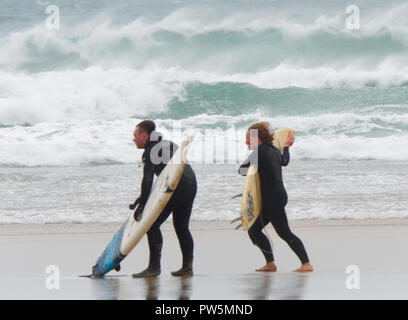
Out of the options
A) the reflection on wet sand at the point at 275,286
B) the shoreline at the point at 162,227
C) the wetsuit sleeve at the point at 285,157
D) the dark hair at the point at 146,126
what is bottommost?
the reflection on wet sand at the point at 275,286

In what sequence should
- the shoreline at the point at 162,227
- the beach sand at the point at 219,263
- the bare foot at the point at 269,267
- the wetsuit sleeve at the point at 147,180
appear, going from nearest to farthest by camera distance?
the beach sand at the point at 219,263 < the wetsuit sleeve at the point at 147,180 < the bare foot at the point at 269,267 < the shoreline at the point at 162,227

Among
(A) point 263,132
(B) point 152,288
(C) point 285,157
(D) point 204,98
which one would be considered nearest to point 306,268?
(C) point 285,157

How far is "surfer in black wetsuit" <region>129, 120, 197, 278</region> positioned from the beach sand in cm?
17

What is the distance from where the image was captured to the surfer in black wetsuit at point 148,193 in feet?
15.5

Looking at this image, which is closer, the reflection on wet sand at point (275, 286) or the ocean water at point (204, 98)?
the reflection on wet sand at point (275, 286)

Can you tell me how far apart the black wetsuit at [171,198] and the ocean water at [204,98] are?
3.29 meters

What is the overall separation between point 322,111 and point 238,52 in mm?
6696

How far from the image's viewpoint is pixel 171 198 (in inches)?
189

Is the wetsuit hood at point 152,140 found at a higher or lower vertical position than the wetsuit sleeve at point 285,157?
higher

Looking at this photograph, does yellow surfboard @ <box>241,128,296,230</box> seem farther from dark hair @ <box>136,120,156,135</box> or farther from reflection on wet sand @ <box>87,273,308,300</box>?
dark hair @ <box>136,120,156,135</box>

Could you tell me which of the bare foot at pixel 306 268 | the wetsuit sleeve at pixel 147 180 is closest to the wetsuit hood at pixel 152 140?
the wetsuit sleeve at pixel 147 180

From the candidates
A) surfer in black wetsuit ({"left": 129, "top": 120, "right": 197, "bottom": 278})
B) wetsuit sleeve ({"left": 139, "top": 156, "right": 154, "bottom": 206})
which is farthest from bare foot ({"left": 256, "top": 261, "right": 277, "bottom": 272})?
wetsuit sleeve ({"left": 139, "top": 156, "right": 154, "bottom": 206})

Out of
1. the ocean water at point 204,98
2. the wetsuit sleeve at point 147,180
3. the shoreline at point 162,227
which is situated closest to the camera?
the wetsuit sleeve at point 147,180

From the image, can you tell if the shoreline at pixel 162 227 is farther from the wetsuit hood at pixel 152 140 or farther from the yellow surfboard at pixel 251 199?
the wetsuit hood at pixel 152 140
